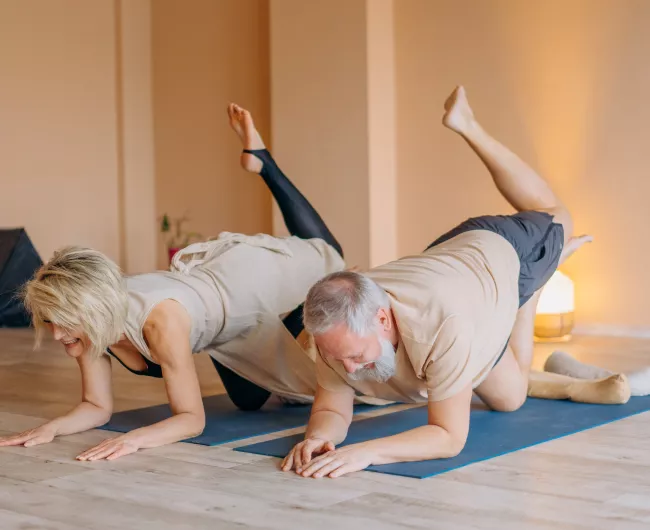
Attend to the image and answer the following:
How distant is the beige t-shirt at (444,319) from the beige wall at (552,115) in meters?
2.55

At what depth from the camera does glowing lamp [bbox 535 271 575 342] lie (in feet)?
16.1

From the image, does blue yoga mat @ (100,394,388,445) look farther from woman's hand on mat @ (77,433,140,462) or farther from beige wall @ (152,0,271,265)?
beige wall @ (152,0,271,265)

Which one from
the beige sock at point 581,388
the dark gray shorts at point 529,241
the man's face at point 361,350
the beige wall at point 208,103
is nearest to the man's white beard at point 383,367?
the man's face at point 361,350

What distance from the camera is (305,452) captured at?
230 centimetres

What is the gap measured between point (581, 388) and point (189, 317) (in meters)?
1.37

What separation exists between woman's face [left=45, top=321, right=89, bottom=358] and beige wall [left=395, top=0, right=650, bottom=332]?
3.37 m

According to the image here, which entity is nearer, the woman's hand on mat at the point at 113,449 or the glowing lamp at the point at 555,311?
the woman's hand on mat at the point at 113,449

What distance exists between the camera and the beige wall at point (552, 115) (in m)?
4.98

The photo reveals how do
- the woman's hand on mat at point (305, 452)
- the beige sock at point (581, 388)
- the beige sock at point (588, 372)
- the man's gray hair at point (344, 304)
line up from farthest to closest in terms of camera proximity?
the beige sock at point (588, 372) < the beige sock at point (581, 388) < the woman's hand on mat at point (305, 452) < the man's gray hair at point (344, 304)

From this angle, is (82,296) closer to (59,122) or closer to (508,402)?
(508,402)

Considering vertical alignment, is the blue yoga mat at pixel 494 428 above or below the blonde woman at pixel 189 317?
below

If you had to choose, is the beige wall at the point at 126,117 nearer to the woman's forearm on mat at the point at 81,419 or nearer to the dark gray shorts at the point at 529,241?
the dark gray shorts at the point at 529,241

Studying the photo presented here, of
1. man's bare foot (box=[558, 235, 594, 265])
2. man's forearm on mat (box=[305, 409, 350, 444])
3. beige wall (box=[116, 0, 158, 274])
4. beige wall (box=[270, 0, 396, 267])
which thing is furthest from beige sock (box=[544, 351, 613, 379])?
beige wall (box=[116, 0, 158, 274])

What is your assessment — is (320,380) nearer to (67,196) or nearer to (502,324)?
(502,324)
